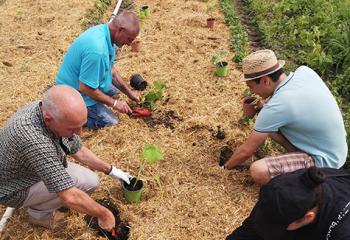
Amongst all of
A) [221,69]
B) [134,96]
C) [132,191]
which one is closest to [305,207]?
[132,191]

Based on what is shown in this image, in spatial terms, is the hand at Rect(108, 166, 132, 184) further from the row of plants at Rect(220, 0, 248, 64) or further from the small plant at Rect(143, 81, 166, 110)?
the row of plants at Rect(220, 0, 248, 64)

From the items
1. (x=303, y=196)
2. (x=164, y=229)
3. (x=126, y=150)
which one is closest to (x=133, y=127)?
(x=126, y=150)

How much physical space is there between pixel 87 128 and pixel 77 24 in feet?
10.3

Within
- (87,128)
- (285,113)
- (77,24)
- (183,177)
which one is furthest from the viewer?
(77,24)

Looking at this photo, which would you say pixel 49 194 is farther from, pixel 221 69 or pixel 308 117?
pixel 221 69

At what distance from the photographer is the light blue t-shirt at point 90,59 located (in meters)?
3.99

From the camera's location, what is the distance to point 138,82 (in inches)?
207

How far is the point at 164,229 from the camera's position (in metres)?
3.47

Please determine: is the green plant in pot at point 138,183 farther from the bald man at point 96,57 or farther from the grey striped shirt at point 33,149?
the bald man at point 96,57

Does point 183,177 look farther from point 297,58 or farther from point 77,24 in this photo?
point 77,24

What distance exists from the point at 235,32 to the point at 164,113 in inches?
109

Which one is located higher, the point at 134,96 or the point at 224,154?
the point at 134,96

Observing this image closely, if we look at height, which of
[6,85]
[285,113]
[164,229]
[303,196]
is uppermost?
[303,196]

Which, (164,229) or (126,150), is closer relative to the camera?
(164,229)
